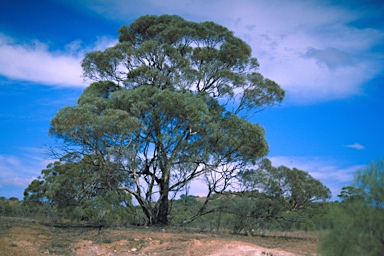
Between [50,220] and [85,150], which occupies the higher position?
[85,150]

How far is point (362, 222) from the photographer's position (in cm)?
756

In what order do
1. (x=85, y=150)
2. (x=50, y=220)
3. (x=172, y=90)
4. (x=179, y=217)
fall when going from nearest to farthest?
(x=85, y=150) < (x=172, y=90) < (x=50, y=220) < (x=179, y=217)

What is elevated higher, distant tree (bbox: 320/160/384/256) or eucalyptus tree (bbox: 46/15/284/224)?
eucalyptus tree (bbox: 46/15/284/224)

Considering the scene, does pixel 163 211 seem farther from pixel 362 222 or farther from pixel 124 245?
pixel 362 222

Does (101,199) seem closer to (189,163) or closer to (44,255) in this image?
(189,163)

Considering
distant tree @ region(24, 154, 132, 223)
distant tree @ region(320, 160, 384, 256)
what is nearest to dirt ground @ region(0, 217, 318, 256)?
distant tree @ region(24, 154, 132, 223)

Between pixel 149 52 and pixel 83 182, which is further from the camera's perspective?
pixel 149 52

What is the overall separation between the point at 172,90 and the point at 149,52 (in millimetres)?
2285

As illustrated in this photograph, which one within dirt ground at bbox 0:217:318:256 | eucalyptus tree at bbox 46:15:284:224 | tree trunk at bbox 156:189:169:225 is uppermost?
eucalyptus tree at bbox 46:15:284:224

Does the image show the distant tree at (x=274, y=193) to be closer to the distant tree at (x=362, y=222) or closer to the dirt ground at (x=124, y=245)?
the dirt ground at (x=124, y=245)

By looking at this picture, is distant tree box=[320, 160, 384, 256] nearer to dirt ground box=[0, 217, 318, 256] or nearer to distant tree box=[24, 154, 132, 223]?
dirt ground box=[0, 217, 318, 256]

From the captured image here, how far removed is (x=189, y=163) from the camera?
19.4 m

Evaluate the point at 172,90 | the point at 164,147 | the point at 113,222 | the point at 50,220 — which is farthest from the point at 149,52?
the point at 50,220

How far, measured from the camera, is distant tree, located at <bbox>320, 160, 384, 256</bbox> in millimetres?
7332
